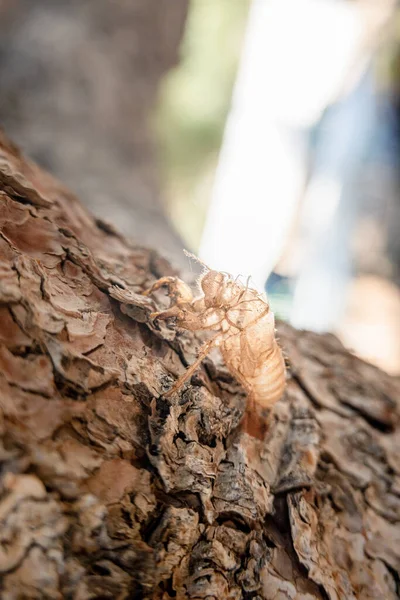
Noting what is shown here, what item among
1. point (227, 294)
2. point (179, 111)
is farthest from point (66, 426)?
point (179, 111)

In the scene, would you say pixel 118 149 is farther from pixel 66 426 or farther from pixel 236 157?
pixel 66 426

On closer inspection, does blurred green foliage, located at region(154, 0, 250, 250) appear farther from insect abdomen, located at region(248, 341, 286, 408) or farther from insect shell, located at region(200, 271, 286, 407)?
insect abdomen, located at region(248, 341, 286, 408)

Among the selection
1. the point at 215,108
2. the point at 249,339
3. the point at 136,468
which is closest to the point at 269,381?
the point at 249,339

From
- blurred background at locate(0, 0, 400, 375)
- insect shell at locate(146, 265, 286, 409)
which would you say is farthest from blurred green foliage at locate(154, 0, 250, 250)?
insect shell at locate(146, 265, 286, 409)

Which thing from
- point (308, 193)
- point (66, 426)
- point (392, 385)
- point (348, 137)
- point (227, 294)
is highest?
point (348, 137)

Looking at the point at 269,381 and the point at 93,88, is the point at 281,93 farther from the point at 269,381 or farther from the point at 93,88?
the point at 269,381

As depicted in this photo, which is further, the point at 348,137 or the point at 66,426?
the point at 348,137

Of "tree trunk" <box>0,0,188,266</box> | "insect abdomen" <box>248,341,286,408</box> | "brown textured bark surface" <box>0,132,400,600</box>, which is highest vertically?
"tree trunk" <box>0,0,188,266</box>
